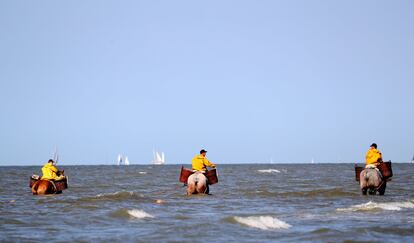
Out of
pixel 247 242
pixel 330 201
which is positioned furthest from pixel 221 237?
pixel 330 201

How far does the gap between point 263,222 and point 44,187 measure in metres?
15.1

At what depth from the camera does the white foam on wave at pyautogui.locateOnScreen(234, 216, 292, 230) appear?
17.3 meters

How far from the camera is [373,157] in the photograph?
27.7 meters

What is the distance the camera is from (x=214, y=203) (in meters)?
25.4

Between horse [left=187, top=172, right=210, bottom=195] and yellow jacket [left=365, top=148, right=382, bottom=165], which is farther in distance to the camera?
horse [left=187, top=172, right=210, bottom=195]

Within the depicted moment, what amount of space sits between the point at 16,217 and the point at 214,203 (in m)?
7.73

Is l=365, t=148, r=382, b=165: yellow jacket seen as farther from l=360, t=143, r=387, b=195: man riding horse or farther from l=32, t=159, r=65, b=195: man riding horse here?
l=32, t=159, r=65, b=195: man riding horse

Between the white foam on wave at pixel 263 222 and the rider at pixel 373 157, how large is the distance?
10.4 metres

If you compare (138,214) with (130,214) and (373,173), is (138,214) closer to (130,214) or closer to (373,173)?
(130,214)

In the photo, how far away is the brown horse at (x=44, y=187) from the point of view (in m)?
30.5

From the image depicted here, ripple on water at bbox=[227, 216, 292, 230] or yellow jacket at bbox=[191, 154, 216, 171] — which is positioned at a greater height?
yellow jacket at bbox=[191, 154, 216, 171]

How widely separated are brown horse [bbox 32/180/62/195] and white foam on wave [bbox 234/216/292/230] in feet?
46.0

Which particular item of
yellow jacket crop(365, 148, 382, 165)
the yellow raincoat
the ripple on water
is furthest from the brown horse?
the ripple on water

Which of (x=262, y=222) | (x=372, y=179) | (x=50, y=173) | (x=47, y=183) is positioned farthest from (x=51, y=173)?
(x=262, y=222)
